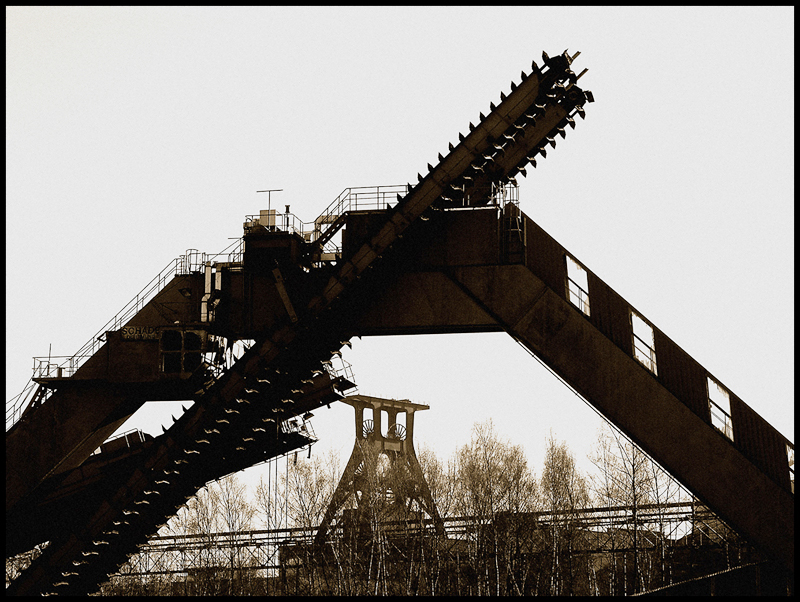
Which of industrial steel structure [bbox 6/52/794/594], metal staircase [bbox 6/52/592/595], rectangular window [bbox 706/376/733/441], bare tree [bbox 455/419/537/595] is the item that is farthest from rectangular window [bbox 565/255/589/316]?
bare tree [bbox 455/419/537/595]

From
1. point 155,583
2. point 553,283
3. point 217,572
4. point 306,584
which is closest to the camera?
point 553,283

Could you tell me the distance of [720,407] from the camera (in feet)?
73.4

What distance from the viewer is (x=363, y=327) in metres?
23.9

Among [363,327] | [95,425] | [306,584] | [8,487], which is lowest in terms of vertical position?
[306,584]

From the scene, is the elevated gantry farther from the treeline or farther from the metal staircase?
the metal staircase

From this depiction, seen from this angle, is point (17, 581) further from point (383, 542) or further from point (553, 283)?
point (553, 283)

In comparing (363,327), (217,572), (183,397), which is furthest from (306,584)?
(363,327)

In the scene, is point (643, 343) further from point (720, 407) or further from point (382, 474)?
point (382, 474)

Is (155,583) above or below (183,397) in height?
below

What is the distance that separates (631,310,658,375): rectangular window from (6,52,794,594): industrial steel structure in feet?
0.12

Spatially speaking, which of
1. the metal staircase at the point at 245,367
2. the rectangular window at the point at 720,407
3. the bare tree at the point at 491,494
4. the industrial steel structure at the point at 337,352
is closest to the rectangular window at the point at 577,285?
the industrial steel structure at the point at 337,352

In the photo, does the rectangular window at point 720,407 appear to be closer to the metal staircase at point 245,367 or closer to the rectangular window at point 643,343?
the rectangular window at point 643,343

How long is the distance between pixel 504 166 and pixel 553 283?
11.1 feet

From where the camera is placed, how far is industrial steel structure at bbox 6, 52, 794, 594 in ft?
72.3
